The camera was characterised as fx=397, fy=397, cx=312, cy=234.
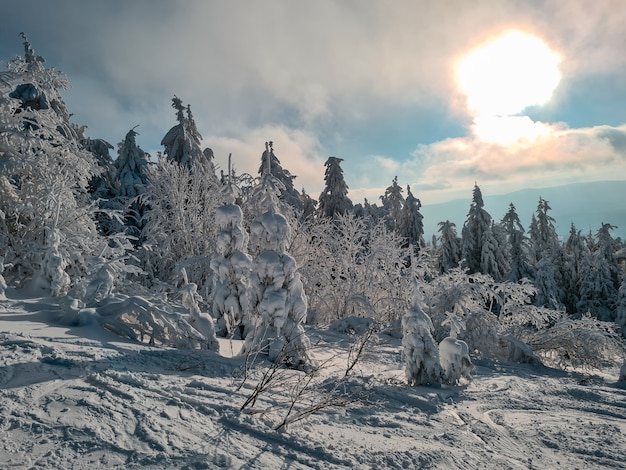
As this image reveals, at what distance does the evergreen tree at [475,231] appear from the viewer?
3145 cm

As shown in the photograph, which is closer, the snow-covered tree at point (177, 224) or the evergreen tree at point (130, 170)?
the snow-covered tree at point (177, 224)

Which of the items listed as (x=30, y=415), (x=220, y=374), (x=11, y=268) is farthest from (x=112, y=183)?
(x=30, y=415)

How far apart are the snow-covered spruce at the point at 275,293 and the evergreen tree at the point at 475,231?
83.7ft

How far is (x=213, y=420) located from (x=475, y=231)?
30868 millimetres

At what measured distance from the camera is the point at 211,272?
17031 mm

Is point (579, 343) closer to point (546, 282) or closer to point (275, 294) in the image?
point (275, 294)

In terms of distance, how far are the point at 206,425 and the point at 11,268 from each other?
1107 cm

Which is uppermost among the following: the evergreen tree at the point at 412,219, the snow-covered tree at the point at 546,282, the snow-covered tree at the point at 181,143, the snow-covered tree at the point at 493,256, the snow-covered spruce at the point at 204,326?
the snow-covered tree at the point at 181,143

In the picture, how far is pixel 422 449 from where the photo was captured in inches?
201

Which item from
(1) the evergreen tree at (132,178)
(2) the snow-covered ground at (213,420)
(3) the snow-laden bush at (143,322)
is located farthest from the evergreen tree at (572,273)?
(3) the snow-laden bush at (143,322)

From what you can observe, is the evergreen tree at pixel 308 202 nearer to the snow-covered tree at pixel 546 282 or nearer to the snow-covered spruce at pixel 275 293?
the snow-covered tree at pixel 546 282

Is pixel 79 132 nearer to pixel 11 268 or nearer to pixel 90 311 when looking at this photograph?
pixel 11 268

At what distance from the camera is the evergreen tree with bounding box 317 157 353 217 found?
31.7 meters

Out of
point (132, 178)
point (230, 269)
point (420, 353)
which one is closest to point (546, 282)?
point (420, 353)
